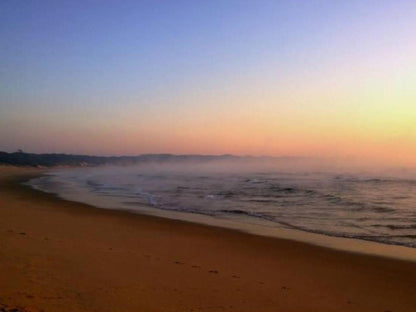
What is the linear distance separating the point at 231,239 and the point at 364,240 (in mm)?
4376

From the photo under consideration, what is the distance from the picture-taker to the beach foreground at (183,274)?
6.45m

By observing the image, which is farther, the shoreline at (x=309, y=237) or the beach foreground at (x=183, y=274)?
the shoreline at (x=309, y=237)

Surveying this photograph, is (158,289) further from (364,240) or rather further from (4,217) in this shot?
(4,217)

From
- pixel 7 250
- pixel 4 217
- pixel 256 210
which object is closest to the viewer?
pixel 7 250

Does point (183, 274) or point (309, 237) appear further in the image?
point (309, 237)

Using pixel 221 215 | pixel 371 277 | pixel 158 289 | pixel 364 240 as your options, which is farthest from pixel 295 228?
pixel 158 289

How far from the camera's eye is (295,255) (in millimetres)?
11227

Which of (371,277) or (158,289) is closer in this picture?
(158,289)

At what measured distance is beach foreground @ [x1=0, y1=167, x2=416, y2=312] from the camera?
645 cm

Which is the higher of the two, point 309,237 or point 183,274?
point 183,274

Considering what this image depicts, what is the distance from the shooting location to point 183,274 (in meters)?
8.25

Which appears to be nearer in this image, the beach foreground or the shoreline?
the beach foreground

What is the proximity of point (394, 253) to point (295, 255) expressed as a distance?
2.95m

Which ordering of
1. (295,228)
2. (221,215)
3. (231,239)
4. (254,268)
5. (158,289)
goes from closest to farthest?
(158,289), (254,268), (231,239), (295,228), (221,215)
